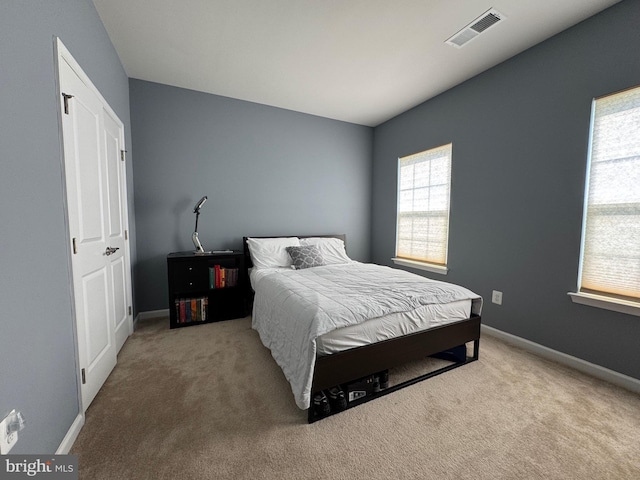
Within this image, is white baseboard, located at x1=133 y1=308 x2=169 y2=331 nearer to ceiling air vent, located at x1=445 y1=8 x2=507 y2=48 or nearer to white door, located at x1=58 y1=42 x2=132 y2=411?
white door, located at x1=58 y1=42 x2=132 y2=411

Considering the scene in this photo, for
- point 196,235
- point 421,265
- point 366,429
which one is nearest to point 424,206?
point 421,265

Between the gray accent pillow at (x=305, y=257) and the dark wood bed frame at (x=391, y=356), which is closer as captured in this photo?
the dark wood bed frame at (x=391, y=356)

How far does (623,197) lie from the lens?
5.88 feet

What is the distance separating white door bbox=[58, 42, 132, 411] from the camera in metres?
1.39

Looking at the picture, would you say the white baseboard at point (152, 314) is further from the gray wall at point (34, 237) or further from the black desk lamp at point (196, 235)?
the gray wall at point (34, 237)

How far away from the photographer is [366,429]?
1.39m

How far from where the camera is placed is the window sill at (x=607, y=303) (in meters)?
1.71

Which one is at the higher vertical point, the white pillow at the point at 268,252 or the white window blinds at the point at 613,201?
the white window blinds at the point at 613,201

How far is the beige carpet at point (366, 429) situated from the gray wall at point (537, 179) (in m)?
0.42

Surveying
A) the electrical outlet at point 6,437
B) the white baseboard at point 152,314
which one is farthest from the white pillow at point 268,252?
the electrical outlet at point 6,437

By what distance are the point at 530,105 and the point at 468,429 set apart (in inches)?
104

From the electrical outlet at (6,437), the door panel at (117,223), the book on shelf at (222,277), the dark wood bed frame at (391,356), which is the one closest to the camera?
the electrical outlet at (6,437)

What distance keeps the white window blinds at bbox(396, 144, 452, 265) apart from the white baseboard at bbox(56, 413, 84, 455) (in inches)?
136

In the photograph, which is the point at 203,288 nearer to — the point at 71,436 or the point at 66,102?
the point at 71,436
